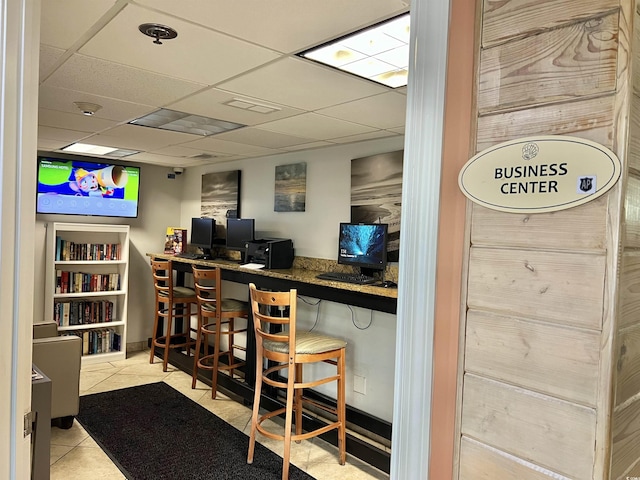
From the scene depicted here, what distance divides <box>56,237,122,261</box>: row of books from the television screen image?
3.13 metres

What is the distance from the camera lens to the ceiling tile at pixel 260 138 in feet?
11.3

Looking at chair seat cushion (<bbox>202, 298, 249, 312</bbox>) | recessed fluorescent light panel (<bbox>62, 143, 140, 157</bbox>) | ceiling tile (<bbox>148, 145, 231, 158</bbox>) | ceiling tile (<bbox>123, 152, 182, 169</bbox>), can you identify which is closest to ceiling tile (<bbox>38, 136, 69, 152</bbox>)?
recessed fluorescent light panel (<bbox>62, 143, 140, 157</bbox>)

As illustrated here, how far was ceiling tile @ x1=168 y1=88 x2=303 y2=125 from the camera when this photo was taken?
252 cm

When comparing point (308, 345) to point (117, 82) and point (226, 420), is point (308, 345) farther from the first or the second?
point (117, 82)

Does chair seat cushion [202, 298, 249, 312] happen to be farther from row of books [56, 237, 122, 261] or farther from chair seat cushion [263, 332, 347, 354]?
row of books [56, 237, 122, 261]

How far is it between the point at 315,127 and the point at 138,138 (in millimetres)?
1642

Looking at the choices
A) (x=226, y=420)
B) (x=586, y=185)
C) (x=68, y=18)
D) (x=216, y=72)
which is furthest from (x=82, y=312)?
(x=586, y=185)

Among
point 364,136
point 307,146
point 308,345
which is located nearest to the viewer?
point 308,345

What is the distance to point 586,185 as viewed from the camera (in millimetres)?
976

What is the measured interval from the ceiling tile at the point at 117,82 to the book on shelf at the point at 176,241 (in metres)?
3.08

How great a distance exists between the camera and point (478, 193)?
3.77ft

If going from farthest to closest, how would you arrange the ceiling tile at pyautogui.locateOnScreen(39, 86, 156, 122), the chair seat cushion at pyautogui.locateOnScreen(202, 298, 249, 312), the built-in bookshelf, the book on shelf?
the book on shelf < the built-in bookshelf < the chair seat cushion at pyautogui.locateOnScreen(202, 298, 249, 312) < the ceiling tile at pyautogui.locateOnScreen(39, 86, 156, 122)

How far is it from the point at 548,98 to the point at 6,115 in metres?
1.18

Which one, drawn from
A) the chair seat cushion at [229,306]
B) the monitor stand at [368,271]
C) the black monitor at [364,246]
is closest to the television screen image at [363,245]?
the black monitor at [364,246]
